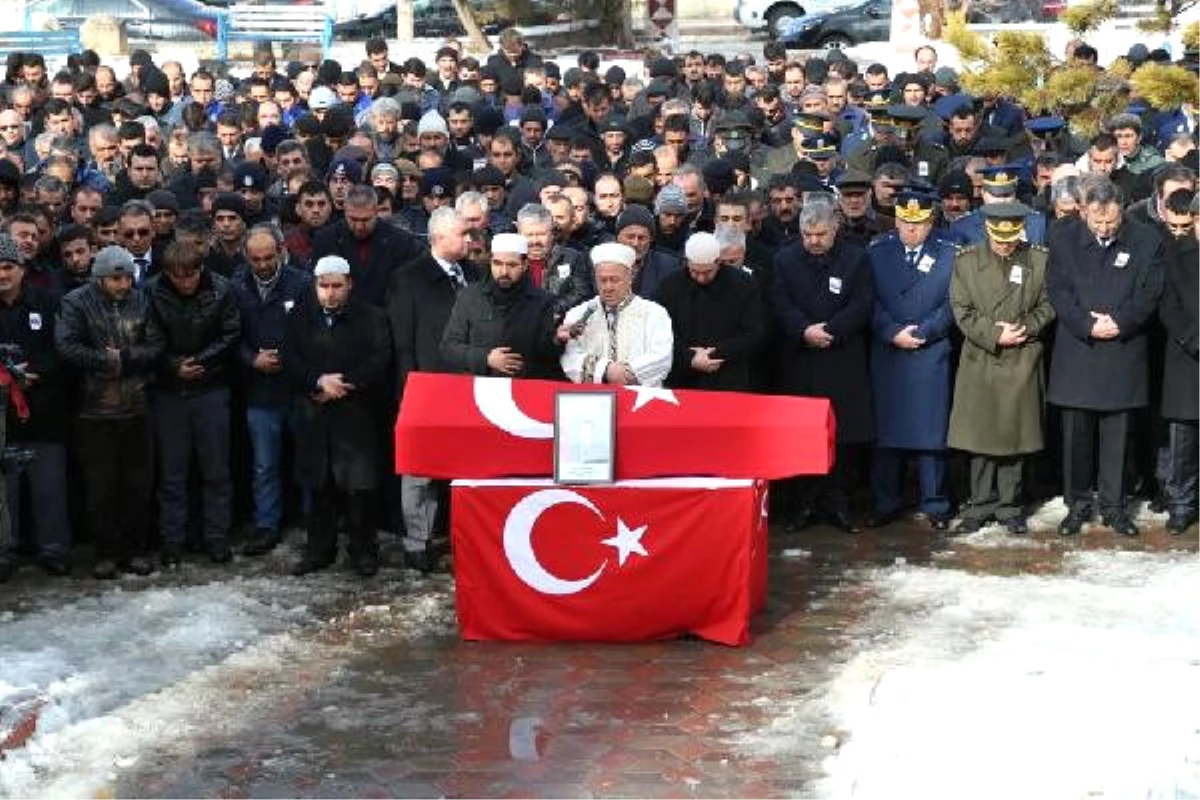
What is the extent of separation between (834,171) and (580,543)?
254 inches

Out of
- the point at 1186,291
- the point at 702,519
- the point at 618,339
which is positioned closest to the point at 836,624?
the point at 702,519

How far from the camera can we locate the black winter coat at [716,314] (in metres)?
12.0

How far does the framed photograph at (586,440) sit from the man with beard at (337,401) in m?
1.87

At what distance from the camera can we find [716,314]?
1207cm

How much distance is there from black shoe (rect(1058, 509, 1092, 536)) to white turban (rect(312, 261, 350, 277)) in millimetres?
4200

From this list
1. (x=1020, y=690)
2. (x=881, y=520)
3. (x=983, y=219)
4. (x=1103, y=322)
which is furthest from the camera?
(x=983, y=219)

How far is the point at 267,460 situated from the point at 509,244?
7.29 feet

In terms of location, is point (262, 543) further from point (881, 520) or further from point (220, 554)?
point (881, 520)

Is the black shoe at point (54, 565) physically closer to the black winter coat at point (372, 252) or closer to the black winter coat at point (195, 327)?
the black winter coat at point (195, 327)

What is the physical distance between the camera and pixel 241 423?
12609 millimetres

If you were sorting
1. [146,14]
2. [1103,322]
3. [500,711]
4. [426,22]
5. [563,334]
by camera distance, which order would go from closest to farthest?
1. [500,711]
2. [563,334]
3. [1103,322]
4. [146,14]
5. [426,22]

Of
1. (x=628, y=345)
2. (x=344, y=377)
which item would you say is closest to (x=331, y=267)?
(x=344, y=377)

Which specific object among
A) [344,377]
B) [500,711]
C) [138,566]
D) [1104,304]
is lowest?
[500,711]

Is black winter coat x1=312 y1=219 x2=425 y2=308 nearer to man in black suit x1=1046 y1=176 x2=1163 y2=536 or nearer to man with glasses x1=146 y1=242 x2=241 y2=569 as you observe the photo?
man with glasses x1=146 y1=242 x2=241 y2=569
